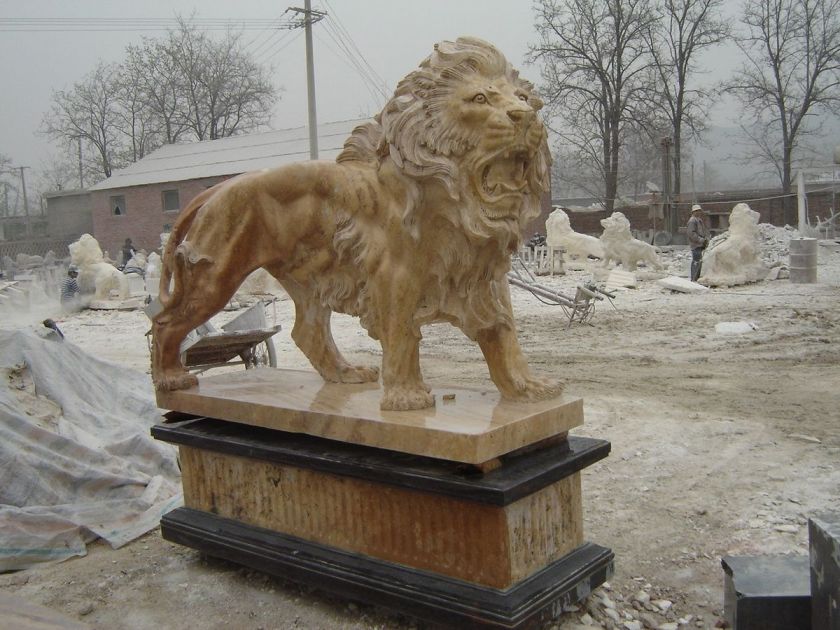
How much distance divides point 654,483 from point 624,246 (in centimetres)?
1126

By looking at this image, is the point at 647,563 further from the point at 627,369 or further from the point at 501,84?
the point at 627,369

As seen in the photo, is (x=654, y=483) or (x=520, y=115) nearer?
(x=520, y=115)

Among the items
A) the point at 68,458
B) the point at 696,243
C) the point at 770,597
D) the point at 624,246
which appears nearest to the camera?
the point at 770,597

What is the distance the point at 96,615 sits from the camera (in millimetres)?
2926

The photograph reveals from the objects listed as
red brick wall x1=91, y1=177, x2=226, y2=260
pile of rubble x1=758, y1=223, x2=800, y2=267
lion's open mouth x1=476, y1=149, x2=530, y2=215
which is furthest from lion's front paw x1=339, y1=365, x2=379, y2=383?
red brick wall x1=91, y1=177, x2=226, y2=260

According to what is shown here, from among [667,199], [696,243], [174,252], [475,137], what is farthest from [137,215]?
[475,137]

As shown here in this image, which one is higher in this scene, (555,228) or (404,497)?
(555,228)

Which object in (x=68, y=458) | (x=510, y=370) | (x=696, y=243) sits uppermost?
(x=696, y=243)

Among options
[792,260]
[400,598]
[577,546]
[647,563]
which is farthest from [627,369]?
[792,260]

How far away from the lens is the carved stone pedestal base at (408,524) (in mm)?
2473

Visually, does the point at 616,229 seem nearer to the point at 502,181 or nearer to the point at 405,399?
the point at 502,181

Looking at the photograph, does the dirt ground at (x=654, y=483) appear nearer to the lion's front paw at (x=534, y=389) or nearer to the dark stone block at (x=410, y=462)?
the dark stone block at (x=410, y=462)

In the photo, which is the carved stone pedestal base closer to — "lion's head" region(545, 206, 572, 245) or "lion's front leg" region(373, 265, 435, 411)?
"lion's front leg" region(373, 265, 435, 411)

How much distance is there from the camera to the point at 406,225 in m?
2.76
